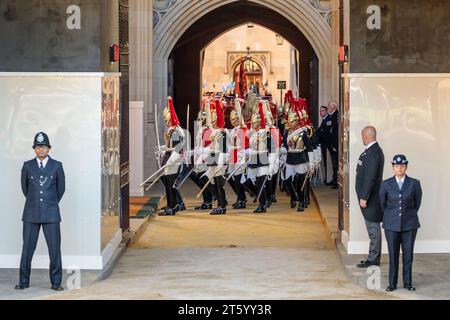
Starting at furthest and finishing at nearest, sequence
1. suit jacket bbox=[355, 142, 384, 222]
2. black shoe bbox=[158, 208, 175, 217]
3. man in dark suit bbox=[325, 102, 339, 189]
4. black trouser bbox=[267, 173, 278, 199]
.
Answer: man in dark suit bbox=[325, 102, 339, 189]
black trouser bbox=[267, 173, 278, 199]
black shoe bbox=[158, 208, 175, 217]
suit jacket bbox=[355, 142, 384, 222]

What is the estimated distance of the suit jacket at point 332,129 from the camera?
2144cm

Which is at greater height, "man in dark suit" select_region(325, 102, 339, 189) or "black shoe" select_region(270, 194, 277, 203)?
"man in dark suit" select_region(325, 102, 339, 189)

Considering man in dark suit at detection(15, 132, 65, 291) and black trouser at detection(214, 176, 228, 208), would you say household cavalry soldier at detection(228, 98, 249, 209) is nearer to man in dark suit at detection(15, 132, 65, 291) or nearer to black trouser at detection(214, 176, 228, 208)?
black trouser at detection(214, 176, 228, 208)

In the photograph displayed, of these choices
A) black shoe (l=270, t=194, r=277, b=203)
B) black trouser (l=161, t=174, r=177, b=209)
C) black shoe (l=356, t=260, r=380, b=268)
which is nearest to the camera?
black shoe (l=356, t=260, r=380, b=268)

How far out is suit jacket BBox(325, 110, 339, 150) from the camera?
844 inches

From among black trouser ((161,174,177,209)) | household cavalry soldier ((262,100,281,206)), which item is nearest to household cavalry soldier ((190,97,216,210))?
black trouser ((161,174,177,209))

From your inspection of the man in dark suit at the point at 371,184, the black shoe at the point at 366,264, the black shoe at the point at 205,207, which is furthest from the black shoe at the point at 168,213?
the man in dark suit at the point at 371,184

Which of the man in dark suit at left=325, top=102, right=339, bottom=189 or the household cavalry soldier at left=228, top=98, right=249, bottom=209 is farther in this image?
the man in dark suit at left=325, top=102, right=339, bottom=189

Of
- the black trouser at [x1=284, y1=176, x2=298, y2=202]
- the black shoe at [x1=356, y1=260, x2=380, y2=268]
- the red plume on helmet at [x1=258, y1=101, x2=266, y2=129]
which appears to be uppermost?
the red plume on helmet at [x1=258, y1=101, x2=266, y2=129]

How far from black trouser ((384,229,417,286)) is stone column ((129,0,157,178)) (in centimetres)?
1130

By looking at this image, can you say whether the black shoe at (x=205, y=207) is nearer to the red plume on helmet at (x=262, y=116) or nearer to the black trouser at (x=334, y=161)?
the red plume on helmet at (x=262, y=116)

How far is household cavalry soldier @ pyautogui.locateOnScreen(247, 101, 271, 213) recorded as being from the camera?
60.2 feet

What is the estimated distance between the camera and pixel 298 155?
18.5 metres

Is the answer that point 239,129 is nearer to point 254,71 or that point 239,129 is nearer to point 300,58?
point 300,58
